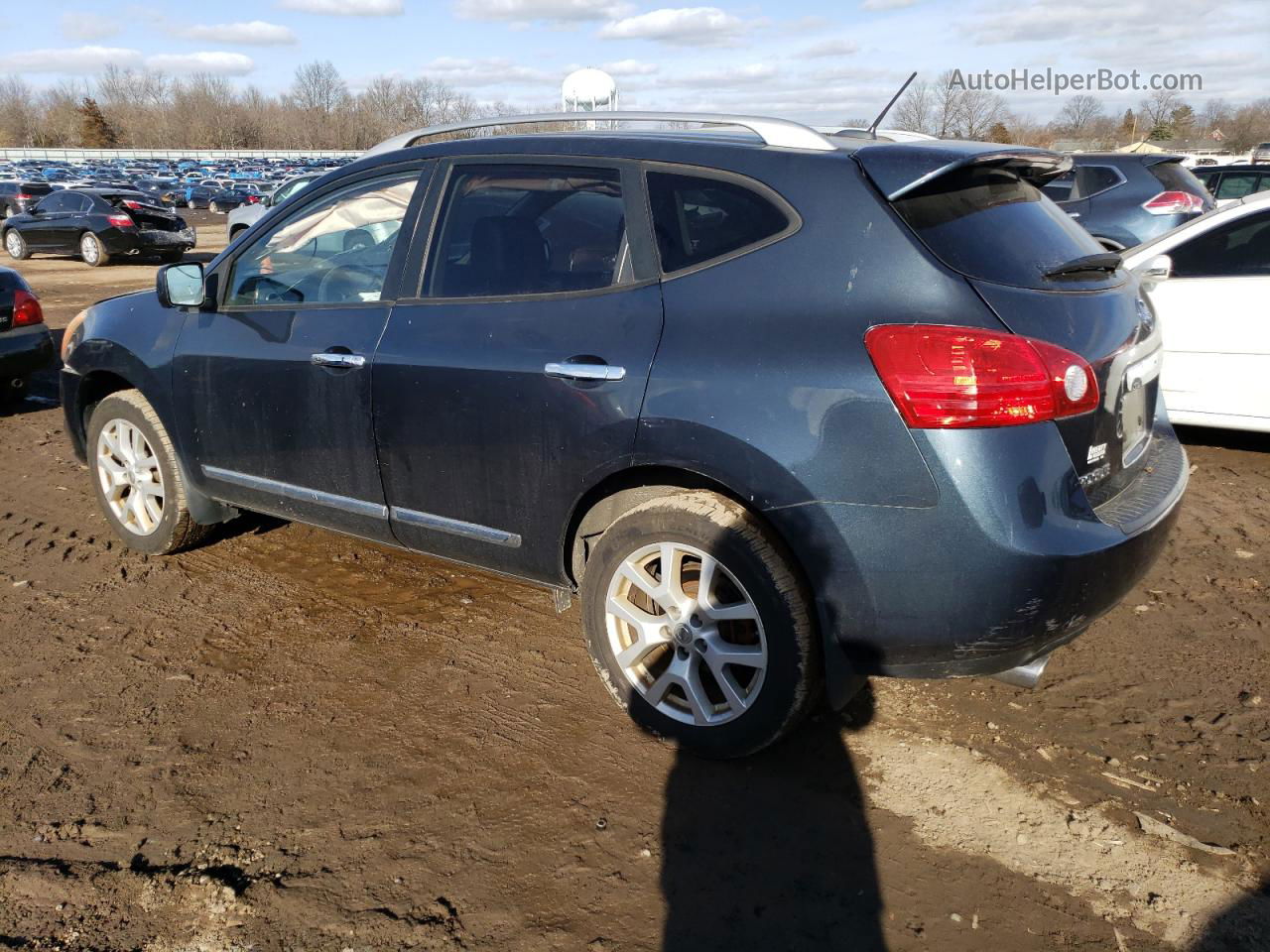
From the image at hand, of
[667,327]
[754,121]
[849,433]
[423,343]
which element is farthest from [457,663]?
[754,121]

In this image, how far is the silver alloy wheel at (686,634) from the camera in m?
2.97

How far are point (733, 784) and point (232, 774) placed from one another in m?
1.50

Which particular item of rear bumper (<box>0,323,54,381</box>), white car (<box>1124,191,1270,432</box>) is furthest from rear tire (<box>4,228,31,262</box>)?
white car (<box>1124,191,1270,432</box>)

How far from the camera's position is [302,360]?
381cm

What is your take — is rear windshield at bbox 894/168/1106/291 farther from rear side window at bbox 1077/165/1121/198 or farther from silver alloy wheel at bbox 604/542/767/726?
rear side window at bbox 1077/165/1121/198

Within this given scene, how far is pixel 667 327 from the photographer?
2959mm

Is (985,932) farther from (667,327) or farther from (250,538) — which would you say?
(250,538)

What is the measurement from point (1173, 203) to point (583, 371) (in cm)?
912

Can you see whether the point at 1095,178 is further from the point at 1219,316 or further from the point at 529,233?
the point at 529,233

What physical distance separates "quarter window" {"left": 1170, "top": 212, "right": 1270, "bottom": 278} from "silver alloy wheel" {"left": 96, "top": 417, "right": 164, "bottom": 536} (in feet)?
18.9

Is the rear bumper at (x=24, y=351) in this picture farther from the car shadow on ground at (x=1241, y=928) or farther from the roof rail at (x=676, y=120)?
the car shadow on ground at (x=1241, y=928)

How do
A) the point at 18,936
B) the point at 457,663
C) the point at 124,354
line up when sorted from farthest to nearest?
1. the point at 124,354
2. the point at 457,663
3. the point at 18,936

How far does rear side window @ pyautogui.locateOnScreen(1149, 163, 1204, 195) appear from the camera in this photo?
10.2 metres

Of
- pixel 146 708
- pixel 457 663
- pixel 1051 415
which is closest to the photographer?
pixel 1051 415
